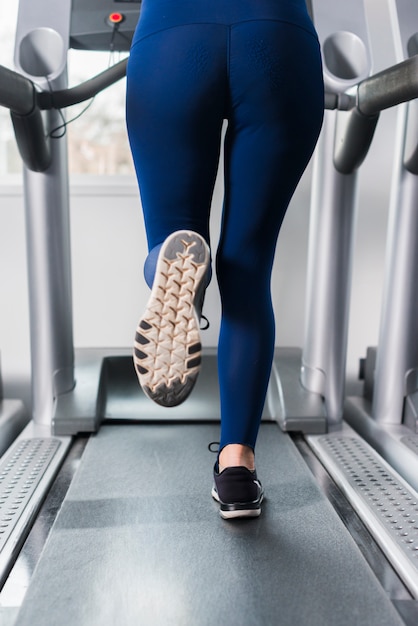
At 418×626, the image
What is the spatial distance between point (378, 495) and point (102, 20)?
1638 millimetres

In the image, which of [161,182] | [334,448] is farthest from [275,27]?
[334,448]

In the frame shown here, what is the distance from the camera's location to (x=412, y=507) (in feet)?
4.50

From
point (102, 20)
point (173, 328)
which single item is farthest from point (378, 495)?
point (102, 20)

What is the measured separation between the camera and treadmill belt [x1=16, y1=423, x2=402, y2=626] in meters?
0.99

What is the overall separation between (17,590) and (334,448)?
3.39 feet

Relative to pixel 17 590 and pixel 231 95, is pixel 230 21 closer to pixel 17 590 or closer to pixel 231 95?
pixel 231 95

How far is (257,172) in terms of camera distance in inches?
44.5

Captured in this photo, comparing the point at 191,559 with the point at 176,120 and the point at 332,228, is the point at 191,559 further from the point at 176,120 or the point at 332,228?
the point at 332,228

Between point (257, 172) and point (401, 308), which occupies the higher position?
point (257, 172)

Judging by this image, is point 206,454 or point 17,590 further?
point 206,454

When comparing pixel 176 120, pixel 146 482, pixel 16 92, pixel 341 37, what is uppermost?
pixel 341 37

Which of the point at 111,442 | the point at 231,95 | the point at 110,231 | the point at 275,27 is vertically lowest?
the point at 111,442

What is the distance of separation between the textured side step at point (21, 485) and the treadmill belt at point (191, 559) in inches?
2.7

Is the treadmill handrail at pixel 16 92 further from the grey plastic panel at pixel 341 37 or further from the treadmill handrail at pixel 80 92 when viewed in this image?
the grey plastic panel at pixel 341 37
